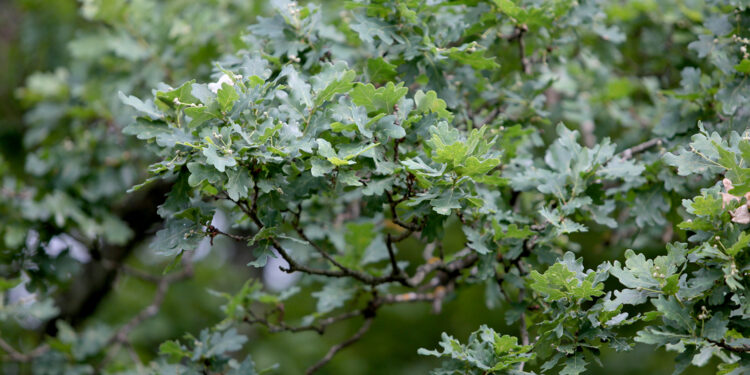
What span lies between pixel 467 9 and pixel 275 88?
1.05 m

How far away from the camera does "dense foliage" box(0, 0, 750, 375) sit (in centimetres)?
190

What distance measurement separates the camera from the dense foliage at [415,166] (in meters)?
1.90

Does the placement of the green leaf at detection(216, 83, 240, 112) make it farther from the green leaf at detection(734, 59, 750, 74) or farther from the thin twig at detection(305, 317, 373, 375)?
the green leaf at detection(734, 59, 750, 74)

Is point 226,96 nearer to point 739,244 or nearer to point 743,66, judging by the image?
point 739,244

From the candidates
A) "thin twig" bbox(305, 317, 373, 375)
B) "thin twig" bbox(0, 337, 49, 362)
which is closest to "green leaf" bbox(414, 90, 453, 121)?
"thin twig" bbox(305, 317, 373, 375)

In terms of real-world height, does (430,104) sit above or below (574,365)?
above

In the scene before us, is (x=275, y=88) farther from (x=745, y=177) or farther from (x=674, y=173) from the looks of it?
(x=674, y=173)

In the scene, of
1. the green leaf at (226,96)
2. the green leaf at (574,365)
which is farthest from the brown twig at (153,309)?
the green leaf at (574,365)

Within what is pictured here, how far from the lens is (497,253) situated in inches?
95.7

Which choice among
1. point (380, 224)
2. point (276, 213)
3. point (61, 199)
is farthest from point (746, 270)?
point (61, 199)

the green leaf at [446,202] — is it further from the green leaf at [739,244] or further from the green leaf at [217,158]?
the green leaf at [739,244]

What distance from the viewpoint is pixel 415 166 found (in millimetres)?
1888

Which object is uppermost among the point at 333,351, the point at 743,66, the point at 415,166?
the point at 743,66

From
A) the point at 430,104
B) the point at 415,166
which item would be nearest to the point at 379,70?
the point at 430,104
